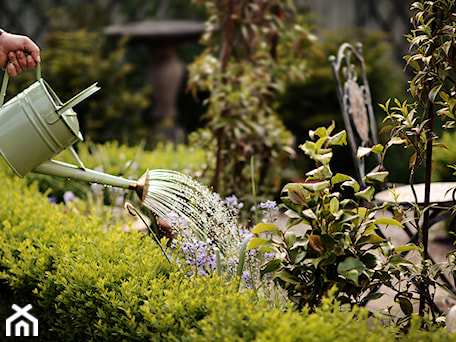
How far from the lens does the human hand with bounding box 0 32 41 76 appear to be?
5.46ft

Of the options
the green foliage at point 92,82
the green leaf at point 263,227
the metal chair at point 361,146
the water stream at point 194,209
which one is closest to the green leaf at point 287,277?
the green leaf at point 263,227

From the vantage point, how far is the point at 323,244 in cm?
144

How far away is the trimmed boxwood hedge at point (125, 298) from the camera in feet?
3.99

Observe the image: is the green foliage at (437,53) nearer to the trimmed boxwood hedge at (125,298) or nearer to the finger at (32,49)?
the trimmed boxwood hedge at (125,298)

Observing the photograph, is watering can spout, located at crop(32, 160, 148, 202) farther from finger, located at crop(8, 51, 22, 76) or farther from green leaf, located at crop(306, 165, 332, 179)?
green leaf, located at crop(306, 165, 332, 179)

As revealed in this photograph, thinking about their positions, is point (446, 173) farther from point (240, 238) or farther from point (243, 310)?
point (243, 310)

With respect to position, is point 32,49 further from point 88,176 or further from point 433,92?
point 433,92

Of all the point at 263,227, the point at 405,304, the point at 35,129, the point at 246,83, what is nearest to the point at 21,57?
the point at 35,129

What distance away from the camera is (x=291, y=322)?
1163 mm

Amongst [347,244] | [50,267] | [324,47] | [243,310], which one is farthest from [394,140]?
[324,47]

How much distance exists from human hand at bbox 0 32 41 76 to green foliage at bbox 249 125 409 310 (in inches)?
37.6

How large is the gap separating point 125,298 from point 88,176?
411 mm

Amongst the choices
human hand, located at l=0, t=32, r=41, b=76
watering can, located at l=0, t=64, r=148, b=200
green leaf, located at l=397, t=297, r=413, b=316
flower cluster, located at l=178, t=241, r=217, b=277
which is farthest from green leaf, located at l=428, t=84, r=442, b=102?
human hand, located at l=0, t=32, r=41, b=76

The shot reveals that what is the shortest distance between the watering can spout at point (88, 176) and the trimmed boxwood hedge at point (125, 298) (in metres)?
0.26
